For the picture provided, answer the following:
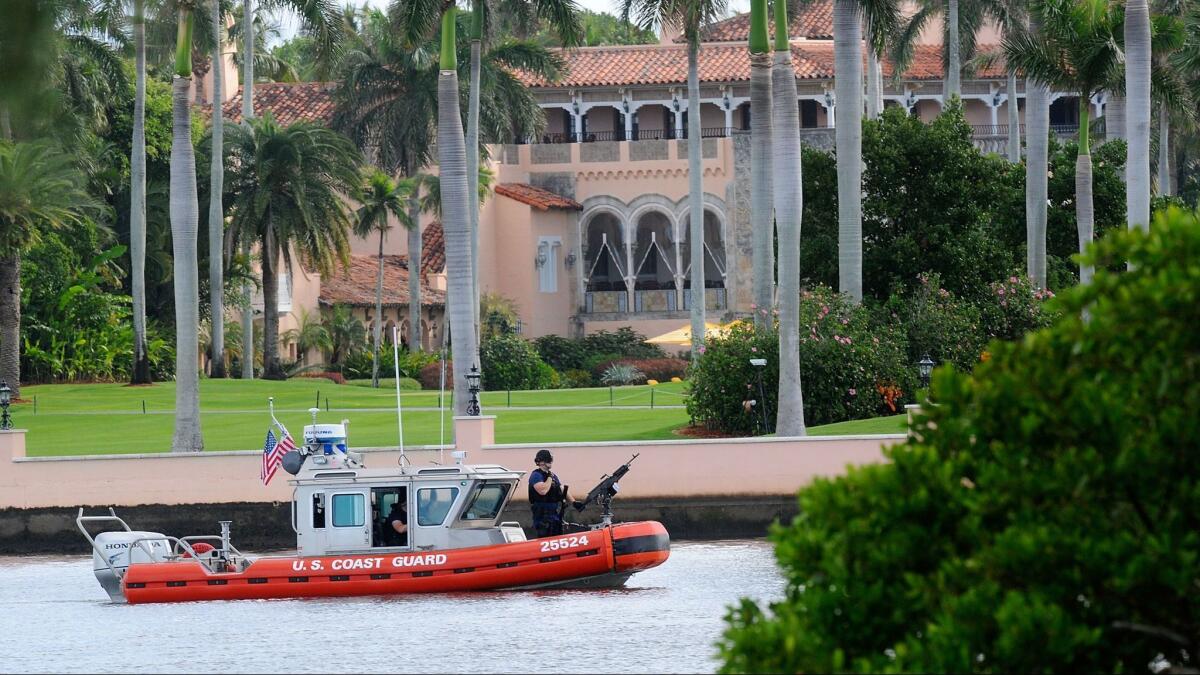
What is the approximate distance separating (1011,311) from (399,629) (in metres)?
20.9

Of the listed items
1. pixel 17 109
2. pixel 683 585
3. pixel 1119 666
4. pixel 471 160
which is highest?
pixel 471 160

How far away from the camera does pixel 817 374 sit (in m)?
Result: 35.0

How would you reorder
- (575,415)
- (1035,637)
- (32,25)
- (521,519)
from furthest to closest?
(575,415) → (521,519) → (1035,637) → (32,25)

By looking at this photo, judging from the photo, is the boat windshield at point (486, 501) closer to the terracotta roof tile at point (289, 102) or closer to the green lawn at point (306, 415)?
the green lawn at point (306, 415)

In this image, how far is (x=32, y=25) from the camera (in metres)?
5.05

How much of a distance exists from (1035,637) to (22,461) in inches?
988

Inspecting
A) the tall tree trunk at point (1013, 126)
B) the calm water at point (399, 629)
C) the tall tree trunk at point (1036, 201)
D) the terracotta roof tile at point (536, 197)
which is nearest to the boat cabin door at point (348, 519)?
the calm water at point (399, 629)

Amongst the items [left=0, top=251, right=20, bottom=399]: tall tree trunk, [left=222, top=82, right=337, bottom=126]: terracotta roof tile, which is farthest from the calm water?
[left=222, top=82, right=337, bottom=126]: terracotta roof tile

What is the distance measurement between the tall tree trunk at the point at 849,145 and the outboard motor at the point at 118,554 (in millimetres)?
15957

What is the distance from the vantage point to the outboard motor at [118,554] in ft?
79.3

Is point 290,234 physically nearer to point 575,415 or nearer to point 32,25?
point 575,415

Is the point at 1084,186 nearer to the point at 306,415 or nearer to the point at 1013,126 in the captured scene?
the point at 306,415

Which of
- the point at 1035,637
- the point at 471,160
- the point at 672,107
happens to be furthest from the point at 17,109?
the point at 672,107

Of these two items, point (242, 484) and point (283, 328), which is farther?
point (283, 328)
